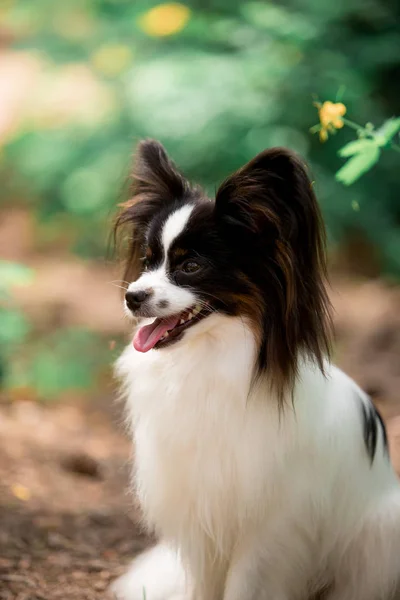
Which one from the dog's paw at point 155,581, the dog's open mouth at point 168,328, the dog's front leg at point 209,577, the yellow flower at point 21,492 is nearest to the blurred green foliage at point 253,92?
the yellow flower at point 21,492

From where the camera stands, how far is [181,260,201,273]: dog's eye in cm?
241

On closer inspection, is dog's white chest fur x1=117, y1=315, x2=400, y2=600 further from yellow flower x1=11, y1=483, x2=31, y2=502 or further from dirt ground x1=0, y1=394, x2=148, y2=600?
yellow flower x1=11, y1=483, x2=31, y2=502

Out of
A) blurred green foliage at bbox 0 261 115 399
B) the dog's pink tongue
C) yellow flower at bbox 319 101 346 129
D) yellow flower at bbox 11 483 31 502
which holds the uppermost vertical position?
yellow flower at bbox 319 101 346 129

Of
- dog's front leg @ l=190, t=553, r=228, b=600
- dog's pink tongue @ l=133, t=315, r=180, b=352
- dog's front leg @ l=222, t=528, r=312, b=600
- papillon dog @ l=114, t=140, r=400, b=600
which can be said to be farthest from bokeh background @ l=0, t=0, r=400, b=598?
dog's pink tongue @ l=133, t=315, r=180, b=352

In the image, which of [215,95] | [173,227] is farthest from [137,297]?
[215,95]

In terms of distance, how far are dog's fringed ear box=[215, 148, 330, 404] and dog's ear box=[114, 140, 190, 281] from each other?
28 centimetres

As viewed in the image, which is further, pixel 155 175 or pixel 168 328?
pixel 155 175

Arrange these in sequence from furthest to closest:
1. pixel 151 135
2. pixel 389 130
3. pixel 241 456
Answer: pixel 151 135 → pixel 389 130 → pixel 241 456

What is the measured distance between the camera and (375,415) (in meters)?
Result: 2.85

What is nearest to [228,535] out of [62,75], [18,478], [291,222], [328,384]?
[328,384]

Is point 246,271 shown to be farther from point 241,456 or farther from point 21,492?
point 21,492

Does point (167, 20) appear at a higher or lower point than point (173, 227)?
higher

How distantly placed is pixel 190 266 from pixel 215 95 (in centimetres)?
283

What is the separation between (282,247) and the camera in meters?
2.34
